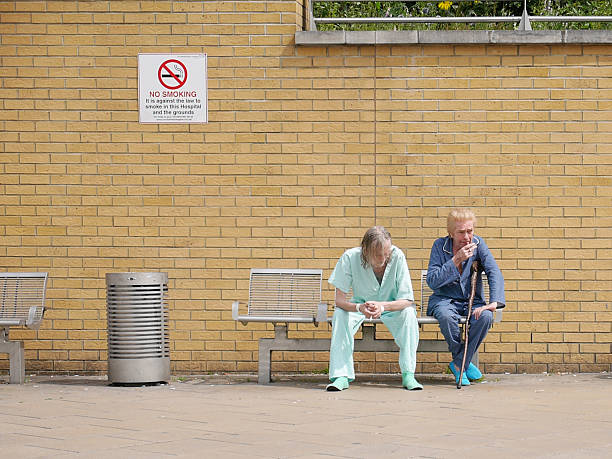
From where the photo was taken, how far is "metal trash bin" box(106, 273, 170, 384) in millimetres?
8602

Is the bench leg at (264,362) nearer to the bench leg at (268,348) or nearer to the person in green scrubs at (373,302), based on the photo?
the bench leg at (268,348)

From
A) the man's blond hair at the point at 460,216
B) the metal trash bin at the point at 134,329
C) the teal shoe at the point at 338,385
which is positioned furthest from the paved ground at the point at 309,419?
the man's blond hair at the point at 460,216

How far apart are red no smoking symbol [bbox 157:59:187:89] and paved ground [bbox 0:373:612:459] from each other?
8.90 feet

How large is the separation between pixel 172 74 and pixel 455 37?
2.60 metres

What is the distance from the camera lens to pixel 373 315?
8.23 metres

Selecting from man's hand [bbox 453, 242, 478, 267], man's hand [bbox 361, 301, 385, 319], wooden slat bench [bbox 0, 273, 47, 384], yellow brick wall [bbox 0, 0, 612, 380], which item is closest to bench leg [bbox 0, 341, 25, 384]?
wooden slat bench [bbox 0, 273, 47, 384]

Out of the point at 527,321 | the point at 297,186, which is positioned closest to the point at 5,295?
the point at 297,186

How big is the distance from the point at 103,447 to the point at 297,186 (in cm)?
425

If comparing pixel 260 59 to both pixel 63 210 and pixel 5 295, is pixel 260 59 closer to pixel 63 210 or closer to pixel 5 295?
pixel 63 210

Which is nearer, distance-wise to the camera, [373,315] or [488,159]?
[373,315]

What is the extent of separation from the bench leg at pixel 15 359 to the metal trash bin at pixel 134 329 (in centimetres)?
81

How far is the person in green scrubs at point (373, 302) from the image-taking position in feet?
27.0

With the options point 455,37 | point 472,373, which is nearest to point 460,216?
point 472,373

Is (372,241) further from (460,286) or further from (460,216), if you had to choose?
(460,286)
